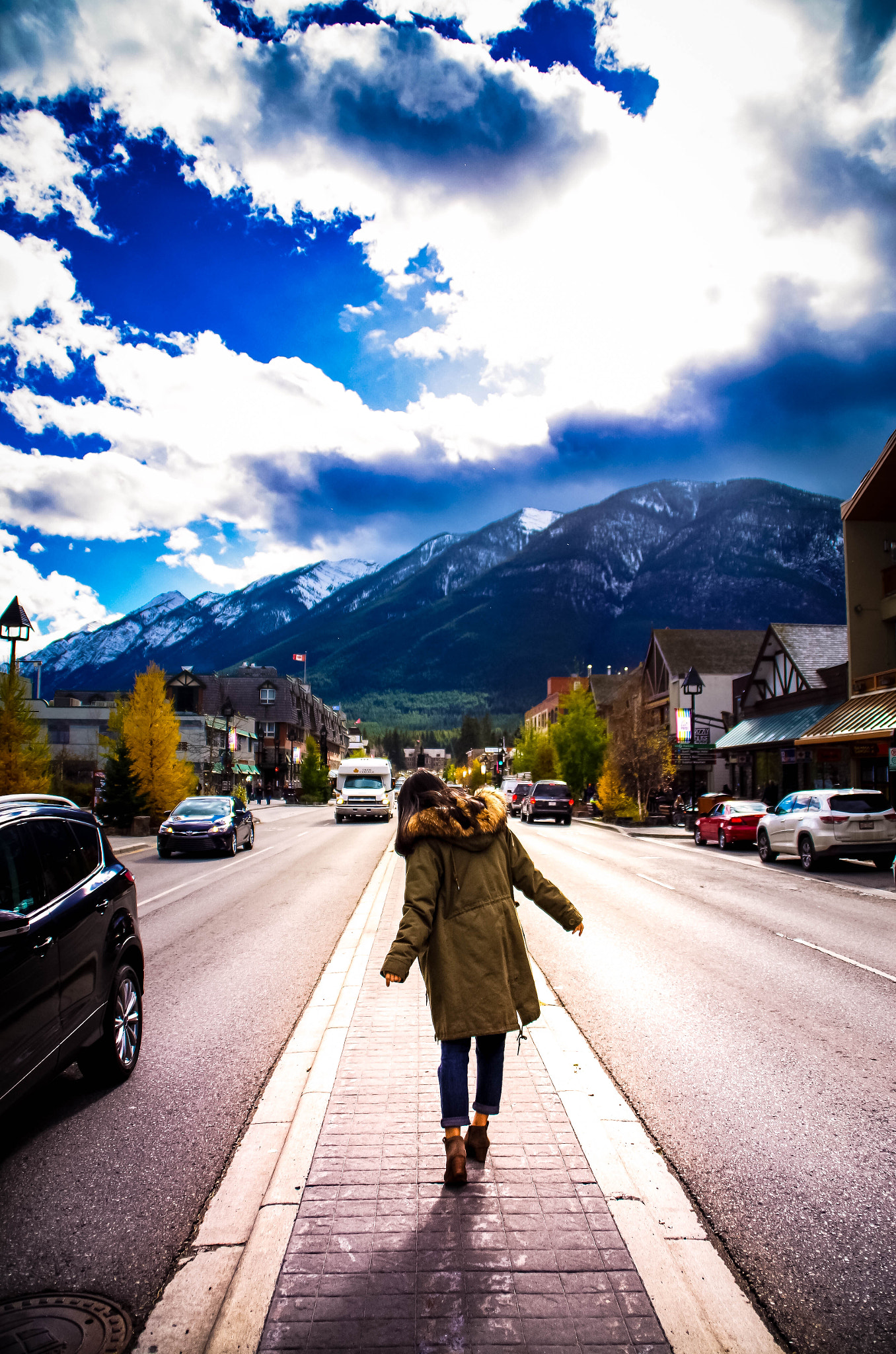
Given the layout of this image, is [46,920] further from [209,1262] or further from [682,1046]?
[682,1046]

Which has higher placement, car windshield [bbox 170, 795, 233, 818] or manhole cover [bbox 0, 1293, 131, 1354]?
car windshield [bbox 170, 795, 233, 818]

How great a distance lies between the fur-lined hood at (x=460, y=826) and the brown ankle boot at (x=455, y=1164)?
1.30 m

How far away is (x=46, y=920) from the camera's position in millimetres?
4387

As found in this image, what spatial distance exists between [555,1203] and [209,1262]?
4.58ft

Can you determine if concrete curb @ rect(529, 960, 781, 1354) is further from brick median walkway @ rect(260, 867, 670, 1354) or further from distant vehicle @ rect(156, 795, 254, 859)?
distant vehicle @ rect(156, 795, 254, 859)

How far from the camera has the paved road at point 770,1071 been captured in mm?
3287

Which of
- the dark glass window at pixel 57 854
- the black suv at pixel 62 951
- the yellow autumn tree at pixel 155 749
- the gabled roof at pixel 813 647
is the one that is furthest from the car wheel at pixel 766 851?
the yellow autumn tree at pixel 155 749

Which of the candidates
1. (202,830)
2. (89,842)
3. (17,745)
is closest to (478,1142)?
(89,842)

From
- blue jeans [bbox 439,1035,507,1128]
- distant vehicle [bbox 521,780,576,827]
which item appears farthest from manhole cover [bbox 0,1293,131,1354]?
distant vehicle [bbox 521,780,576,827]

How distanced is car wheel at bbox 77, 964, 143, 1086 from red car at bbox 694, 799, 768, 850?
22.3 m

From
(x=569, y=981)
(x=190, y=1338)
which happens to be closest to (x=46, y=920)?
(x=190, y=1338)

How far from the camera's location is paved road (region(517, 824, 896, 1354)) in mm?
3287

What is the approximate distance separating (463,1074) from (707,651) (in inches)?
2178

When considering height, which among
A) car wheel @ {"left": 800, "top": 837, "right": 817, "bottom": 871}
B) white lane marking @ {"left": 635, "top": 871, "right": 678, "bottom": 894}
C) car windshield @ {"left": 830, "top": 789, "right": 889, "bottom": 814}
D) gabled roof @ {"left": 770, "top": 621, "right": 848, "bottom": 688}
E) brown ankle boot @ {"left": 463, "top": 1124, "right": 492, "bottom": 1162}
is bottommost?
white lane marking @ {"left": 635, "top": 871, "right": 678, "bottom": 894}
